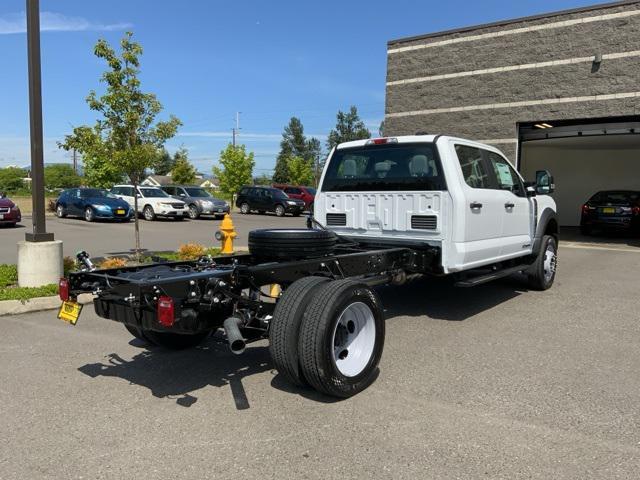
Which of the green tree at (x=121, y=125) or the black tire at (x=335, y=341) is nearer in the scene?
the black tire at (x=335, y=341)

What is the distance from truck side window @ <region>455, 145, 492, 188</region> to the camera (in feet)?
21.4

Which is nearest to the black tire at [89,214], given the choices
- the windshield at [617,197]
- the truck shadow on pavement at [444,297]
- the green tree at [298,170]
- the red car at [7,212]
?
the red car at [7,212]

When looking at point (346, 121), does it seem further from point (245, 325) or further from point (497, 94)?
point (245, 325)

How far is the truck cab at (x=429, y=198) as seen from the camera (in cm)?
618

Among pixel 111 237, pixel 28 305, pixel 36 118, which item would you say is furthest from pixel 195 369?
pixel 111 237

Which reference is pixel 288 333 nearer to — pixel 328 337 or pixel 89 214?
pixel 328 337

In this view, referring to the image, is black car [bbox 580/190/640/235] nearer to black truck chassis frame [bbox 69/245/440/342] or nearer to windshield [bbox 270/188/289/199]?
windshield [bbox 270/188/289/199]

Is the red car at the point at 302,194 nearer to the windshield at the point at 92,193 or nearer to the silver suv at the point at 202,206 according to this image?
the silver suv at the point at 202,206

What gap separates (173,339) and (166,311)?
5.47 ft

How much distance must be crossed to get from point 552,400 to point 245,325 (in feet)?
7.83

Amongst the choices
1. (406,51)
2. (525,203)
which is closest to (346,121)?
(406,51)

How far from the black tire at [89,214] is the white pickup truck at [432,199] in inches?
724

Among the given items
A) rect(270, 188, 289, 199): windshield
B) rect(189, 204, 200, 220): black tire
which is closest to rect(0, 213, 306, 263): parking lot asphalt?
rect(189, 204, 200, 220): black tire

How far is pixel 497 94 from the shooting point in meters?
16.6
